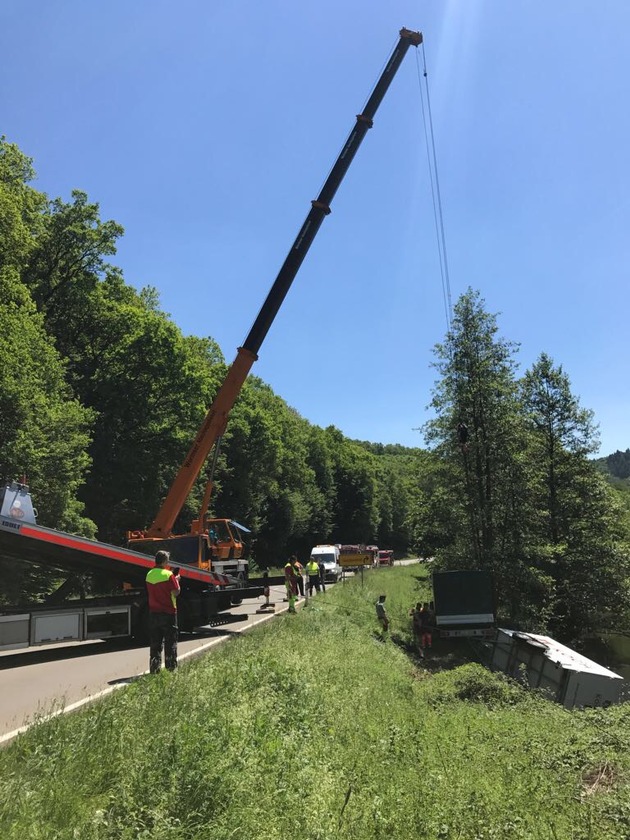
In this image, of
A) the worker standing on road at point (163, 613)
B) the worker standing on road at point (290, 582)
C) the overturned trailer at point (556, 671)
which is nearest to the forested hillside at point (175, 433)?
the overturned trailer at point (556, 671)

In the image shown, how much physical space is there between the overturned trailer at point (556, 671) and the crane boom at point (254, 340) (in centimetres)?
1055

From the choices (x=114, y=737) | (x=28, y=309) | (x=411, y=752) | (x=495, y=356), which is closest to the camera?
(x=114, y=737)

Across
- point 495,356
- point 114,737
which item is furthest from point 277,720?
point 495,356

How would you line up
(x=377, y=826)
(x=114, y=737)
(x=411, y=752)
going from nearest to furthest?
(x=377, y=826), (x=114, y=737), (x=411, y=752)

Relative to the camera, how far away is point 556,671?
14.6 metres

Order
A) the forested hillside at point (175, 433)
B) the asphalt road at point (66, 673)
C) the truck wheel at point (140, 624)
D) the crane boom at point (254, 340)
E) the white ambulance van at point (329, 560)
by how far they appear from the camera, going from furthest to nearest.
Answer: the white ambulance van at point (329, 560) < the forested hillside at point (175, 433) < the crane boom at point (254, 340) < the truck wheel at point (140, 624) < the asphalt road at point (66, 673)

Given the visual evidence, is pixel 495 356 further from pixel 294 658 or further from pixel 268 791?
pixel 268 791

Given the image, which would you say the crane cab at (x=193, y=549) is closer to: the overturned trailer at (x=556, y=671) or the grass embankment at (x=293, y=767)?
the grass embankment at (x=293, y=767)

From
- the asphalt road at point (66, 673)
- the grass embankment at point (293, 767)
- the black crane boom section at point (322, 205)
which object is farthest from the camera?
the black crane boom section at point (322, 205)

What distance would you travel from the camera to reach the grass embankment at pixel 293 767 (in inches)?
166

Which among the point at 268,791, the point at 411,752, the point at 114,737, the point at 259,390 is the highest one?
the point at 259,390

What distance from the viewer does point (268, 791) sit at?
4.78 m

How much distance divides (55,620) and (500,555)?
19183 mm

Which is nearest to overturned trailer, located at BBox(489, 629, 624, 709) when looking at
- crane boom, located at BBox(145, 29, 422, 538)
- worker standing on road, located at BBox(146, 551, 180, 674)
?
worker standing on road, located at BBox(146, 551, 180, 674)
